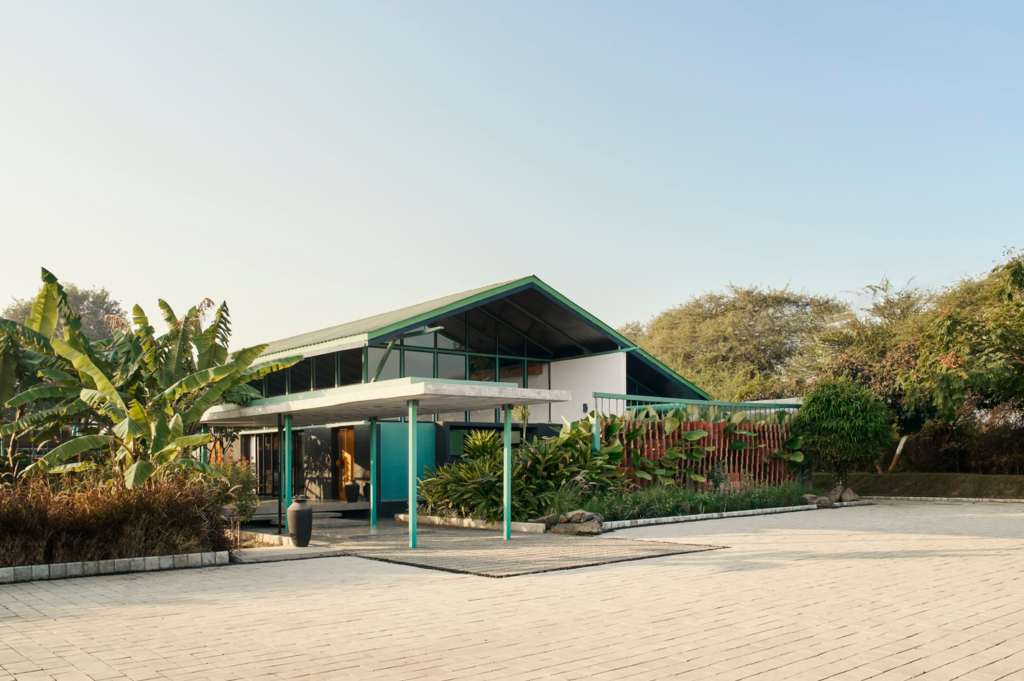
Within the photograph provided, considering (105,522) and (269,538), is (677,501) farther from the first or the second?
(105,522)

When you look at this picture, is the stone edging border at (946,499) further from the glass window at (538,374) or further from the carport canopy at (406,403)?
the carport canopy at (406,403)

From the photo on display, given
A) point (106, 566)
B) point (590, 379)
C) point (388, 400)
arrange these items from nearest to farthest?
point (106, 566)
point (388, 400)
point (590, 379)

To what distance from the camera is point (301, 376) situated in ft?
79.5

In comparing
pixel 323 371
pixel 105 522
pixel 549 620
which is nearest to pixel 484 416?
pixel 323 371

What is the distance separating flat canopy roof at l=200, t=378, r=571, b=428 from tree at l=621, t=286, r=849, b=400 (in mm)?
30765

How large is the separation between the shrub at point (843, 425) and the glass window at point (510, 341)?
26.0 feet

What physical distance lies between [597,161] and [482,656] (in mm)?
18055

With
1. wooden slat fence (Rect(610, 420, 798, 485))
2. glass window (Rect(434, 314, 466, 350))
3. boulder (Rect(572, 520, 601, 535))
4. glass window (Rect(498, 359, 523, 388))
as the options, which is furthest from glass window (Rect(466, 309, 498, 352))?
boulder (Rect(572, 520, 601, 535))

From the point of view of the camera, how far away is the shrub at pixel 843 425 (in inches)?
858

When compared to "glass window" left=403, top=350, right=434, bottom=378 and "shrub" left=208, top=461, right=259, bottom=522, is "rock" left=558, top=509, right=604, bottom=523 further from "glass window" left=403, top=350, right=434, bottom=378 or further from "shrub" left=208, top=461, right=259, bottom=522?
"glass window" left=403, top=350, right=434, bottom=378

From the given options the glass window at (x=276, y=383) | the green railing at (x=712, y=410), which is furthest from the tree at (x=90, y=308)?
the green railing at (x=712, y=410)

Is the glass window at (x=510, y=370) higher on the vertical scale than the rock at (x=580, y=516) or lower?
higher

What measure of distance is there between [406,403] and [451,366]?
8922 millimetres

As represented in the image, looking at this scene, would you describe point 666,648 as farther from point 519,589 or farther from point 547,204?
point 547,204
